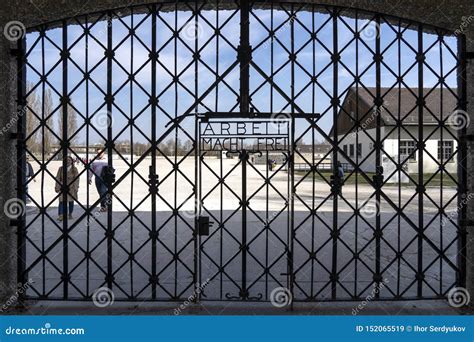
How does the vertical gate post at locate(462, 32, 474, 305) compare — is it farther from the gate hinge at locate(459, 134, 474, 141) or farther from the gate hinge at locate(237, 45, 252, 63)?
the gate hinge at locate(237, 45, 252, 63)

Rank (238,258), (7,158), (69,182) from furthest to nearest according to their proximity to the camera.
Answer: (69,182) → (238,258) → (7,158)

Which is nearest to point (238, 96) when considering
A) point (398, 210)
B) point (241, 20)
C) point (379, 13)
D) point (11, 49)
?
point (241, 20)

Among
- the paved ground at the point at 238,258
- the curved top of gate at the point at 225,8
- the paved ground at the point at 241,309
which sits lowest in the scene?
the paved ground at the point at 241,309

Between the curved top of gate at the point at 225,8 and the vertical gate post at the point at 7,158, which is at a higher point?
the curved top of gate at the point at 225,8

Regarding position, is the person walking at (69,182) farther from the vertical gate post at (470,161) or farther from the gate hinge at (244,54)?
the vertical gate post at (470,161)

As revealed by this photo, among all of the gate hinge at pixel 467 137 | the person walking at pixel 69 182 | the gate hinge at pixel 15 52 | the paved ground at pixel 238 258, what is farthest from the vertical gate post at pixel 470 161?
the gate hinge at pixel 15 52

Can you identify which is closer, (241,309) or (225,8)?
(241,309)

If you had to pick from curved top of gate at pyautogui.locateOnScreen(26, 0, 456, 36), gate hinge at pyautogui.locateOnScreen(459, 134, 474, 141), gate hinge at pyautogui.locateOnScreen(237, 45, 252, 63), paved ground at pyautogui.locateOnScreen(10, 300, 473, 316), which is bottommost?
paved ground at pyautogui.locateOnScreen(10, 300, 473, 316)

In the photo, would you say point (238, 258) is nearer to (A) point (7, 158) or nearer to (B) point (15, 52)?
(A) point (7, 158)

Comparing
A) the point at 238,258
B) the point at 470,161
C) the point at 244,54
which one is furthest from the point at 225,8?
the point at 238,258

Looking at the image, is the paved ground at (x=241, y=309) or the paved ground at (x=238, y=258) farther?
the paved ground at (x=238, y=258)

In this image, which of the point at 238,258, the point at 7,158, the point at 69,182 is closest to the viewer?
the point at 7,158

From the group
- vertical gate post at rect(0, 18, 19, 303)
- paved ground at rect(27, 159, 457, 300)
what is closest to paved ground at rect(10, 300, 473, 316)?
paved ground at rect(27, 159, 457, 300)

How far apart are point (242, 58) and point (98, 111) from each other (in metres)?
1.55
